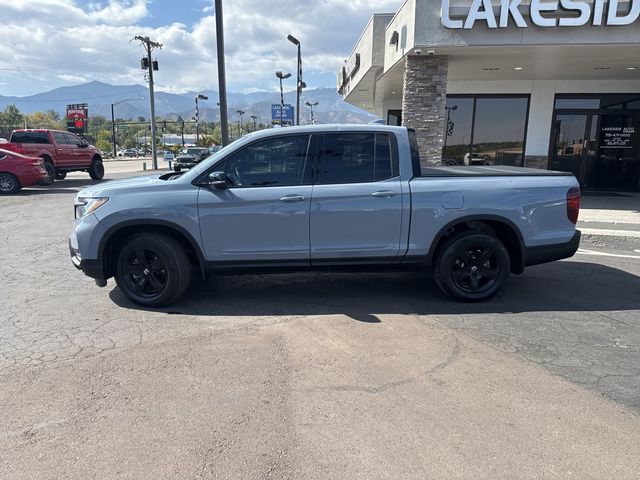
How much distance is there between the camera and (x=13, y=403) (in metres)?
3.13

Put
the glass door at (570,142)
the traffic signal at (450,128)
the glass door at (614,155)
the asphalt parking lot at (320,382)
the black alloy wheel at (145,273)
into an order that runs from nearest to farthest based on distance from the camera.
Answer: the asphalt parking lot at (320,382)
the black alloy wheel at (145,273)
the glass door at (614,155)
the glass door at (570,142)
the traffic signal at (450,128)

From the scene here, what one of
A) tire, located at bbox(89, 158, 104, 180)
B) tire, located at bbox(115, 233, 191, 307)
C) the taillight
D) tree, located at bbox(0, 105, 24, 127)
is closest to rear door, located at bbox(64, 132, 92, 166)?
tire, located at bbox(89, 158, 104, 180)

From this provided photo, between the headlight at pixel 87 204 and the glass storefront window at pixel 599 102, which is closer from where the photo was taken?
the headlight at pixel 87 204

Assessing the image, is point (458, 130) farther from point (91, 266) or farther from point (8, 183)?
point (8, 183)

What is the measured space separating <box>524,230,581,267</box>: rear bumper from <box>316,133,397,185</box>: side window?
5.69 ft

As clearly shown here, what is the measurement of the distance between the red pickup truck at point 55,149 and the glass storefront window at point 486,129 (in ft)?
46.7

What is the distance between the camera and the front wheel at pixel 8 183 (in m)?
14.9

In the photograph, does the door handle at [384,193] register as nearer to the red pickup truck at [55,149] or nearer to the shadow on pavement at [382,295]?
the shadow on pavement at [382,295]

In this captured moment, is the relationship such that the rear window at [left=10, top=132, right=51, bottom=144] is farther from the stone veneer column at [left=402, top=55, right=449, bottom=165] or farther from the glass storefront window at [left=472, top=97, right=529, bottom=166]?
the glass storefront window at [left=472, top=97, right=529, bottom=166]

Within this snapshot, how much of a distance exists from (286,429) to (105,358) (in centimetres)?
182

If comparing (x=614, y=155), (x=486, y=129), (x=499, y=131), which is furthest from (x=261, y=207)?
(x=614, y=155)

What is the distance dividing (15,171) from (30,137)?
365cm

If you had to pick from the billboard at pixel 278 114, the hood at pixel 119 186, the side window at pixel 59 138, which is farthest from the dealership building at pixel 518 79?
the billboard at pixel 278 114

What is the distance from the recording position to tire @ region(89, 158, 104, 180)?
65.2 feet
